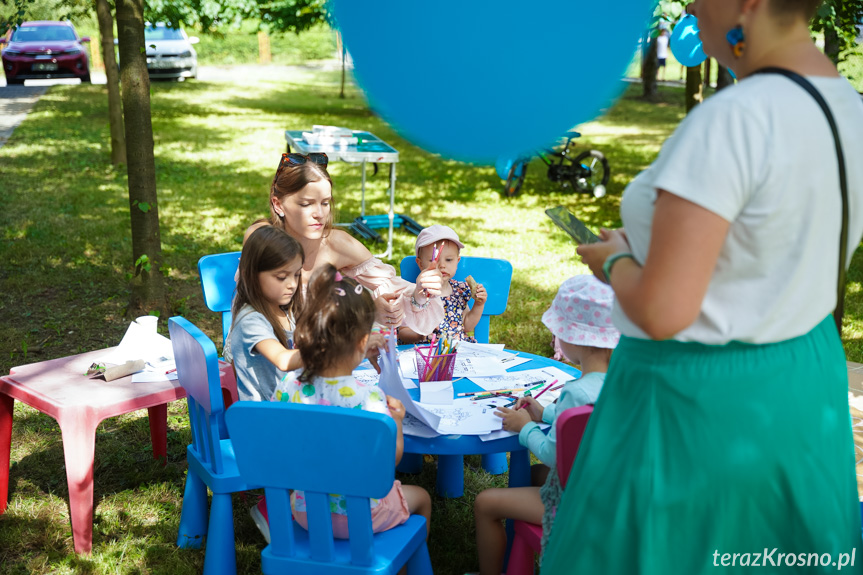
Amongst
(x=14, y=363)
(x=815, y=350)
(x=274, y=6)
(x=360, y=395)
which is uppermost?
(x=274, y=6)

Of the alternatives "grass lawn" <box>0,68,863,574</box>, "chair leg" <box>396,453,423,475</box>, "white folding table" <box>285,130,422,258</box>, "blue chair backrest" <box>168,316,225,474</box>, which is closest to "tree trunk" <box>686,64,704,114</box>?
"grass lawn" <box>0,68,863,574</box>

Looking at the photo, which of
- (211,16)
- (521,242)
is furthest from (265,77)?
(521,242)

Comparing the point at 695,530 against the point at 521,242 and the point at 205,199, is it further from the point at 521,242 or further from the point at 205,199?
the point at 205,199

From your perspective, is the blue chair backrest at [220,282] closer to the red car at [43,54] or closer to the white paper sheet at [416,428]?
the white paper sheet at [416,428]

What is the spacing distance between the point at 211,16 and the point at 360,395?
10.5 meters

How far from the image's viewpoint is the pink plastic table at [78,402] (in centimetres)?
251

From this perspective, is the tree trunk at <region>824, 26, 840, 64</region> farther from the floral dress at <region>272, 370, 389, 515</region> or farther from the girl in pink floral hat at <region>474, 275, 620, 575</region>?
the floral dress at <region>272, 370, 389, 515</region>

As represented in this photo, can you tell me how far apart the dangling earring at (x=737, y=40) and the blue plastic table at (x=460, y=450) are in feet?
4.41

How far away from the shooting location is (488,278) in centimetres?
345

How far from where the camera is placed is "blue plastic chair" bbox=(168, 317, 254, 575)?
2229 mm

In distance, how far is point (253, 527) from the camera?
281cm

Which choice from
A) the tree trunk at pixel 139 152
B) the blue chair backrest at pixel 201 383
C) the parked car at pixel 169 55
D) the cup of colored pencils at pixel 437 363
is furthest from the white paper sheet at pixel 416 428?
the parked car at pixel 169 55

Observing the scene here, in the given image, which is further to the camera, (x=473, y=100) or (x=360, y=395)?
(x=360, y=395)

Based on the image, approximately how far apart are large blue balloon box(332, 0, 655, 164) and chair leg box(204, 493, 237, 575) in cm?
171
